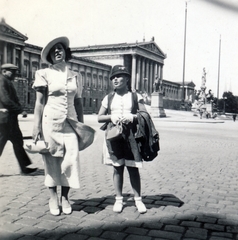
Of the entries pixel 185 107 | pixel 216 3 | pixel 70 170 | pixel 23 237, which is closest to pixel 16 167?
pixel 70 170

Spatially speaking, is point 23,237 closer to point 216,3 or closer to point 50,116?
point 50,116

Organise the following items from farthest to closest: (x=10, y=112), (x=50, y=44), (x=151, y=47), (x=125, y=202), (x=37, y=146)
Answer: (x=151, y=47)
(x=10, y=112)
(x=125, y=202)
(x=50, y=44)
(x=37, y=146)

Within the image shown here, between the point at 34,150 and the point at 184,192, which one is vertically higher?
the point at 34,150

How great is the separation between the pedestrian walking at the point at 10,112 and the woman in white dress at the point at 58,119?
1.45 metres

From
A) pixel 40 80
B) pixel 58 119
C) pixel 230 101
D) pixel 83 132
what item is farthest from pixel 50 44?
pixel 230 101

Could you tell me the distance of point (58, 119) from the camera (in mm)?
3996

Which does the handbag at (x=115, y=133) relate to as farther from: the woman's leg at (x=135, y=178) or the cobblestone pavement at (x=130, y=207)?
the cobblestone pavement at (x=130, y=207)

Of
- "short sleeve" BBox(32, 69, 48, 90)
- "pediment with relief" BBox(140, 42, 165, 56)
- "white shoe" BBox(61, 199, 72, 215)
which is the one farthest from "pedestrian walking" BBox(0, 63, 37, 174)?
"pediment with relief" BBox(140, 42, 165, 56)

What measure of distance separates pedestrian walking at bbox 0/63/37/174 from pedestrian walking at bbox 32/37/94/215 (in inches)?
57.3

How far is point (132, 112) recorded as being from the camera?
14.1 ft

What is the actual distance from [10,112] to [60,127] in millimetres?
2160

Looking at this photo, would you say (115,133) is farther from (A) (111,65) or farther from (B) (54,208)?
(A) (111,65)

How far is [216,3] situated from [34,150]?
281cm

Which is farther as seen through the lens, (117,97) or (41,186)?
(41,186)
